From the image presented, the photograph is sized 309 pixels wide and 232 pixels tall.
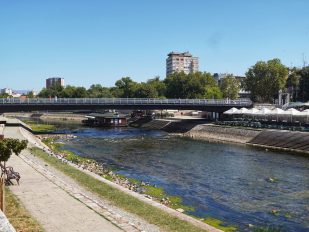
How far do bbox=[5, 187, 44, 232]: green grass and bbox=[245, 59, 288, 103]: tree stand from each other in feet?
383

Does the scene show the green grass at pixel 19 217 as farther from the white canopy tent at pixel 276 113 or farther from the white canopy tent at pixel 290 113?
the white canopy tent at pixel 276 113

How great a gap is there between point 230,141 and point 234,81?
96958 mm

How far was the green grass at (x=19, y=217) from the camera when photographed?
1860cm

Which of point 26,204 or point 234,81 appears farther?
point 234,81

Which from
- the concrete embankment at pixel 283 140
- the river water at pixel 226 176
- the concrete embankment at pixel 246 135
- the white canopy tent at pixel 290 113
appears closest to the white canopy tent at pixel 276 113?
the white canopy tent at pixel 290 113

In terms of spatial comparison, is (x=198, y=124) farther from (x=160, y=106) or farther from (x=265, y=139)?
(x=265, y=139)

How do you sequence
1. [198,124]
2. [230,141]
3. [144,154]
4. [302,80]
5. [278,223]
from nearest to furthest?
[278,223]
[144,154]
[230,141]
[198,124]
[302,80]

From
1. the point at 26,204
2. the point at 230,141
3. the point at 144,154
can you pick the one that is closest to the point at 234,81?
the point at 230,141

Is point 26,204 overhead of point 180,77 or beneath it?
beneath

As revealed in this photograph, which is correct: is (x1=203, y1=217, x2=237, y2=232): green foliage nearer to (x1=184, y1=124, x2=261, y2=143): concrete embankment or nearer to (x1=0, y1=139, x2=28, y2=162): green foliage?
(x1=0, y1=139, x2=28, y2=162): green foliage

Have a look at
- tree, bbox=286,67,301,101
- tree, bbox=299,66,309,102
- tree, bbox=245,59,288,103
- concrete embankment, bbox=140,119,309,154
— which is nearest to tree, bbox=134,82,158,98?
tree, bbox=245,59,288,103

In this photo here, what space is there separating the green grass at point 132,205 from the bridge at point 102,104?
181ft

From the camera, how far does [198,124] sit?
328 ft

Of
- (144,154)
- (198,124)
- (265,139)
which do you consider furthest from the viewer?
(198,124)
